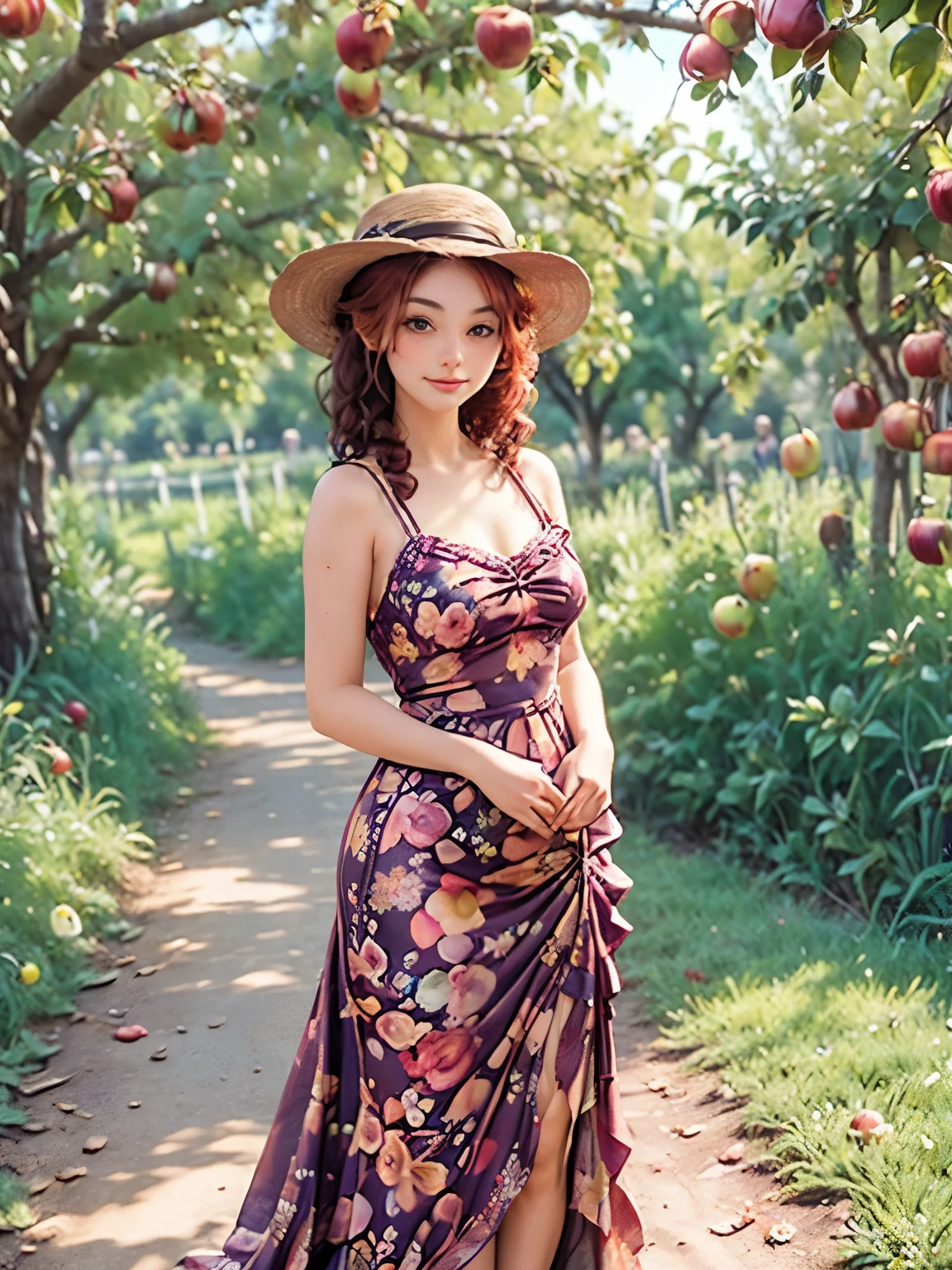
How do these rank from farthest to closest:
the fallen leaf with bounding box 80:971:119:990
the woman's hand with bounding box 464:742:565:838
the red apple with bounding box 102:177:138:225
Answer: the red apple with bounding box 102:177:138:225, the fallen leaf with bounding box 80:971:119:990, the woman's hand with bounding box 464:742:565:838

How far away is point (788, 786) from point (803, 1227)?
2.12 meters

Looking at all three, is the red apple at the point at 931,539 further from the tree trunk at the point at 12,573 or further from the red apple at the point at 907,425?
the tree trunk at the point at 12,573

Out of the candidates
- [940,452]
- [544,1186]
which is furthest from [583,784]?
[940,452]

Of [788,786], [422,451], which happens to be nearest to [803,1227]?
[422,451]

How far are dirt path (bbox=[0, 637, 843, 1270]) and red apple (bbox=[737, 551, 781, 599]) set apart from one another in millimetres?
1499

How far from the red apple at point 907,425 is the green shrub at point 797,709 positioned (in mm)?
556

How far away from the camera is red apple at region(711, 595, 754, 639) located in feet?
14.6

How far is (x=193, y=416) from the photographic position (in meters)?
51.6

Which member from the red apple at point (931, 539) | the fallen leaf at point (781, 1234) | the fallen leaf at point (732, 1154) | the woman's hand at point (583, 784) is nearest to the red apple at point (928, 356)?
the red apple at point (931, 539)

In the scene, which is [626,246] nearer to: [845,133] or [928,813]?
[845,133]

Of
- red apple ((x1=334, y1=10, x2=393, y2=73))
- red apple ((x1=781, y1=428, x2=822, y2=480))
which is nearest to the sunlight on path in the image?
red apple ((x1=781, y1=428, x2=822, y2=480))

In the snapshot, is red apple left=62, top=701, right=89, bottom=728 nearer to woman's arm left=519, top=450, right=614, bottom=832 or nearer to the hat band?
woman's arm left=519, top=450, right=614, bottom=832

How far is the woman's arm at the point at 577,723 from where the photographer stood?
206cm

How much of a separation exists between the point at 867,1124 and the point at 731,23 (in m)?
2.18
